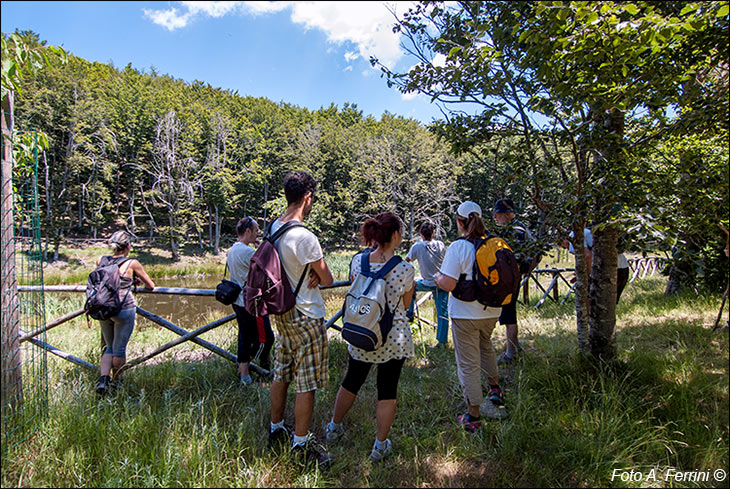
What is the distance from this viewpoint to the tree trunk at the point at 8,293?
2492mm

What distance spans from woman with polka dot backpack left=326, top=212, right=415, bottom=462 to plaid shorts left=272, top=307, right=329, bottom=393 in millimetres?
246

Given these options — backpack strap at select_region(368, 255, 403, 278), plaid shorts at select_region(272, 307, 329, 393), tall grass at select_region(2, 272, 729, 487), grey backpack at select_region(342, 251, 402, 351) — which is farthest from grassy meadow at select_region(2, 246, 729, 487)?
backpack strap at select_region(368, 255, 403, 278)

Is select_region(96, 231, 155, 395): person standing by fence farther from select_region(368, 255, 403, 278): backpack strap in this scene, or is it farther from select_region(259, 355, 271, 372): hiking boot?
select_region(368, 255, 403, 278): backpack strap

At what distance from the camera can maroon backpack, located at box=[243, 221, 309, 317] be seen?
7.86 ft

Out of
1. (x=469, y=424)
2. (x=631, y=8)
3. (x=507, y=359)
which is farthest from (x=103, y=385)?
(x=631, y=8)

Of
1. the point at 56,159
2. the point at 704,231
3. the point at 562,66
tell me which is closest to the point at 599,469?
the point at 704,231

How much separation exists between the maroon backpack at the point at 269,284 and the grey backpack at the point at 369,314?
0.40 metres

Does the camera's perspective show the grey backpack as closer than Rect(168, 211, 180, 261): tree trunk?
Yes

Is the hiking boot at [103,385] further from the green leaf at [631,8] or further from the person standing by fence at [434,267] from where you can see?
the green leaf at [631,8]

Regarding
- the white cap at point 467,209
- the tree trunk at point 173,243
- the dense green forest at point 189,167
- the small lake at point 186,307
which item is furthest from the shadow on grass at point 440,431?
the dense green forest at point 189,167

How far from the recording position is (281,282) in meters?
2.42

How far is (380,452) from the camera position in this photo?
8.34 ft

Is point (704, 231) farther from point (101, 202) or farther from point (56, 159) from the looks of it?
point (56, 159)

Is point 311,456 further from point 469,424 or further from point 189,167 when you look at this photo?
point 189,167
